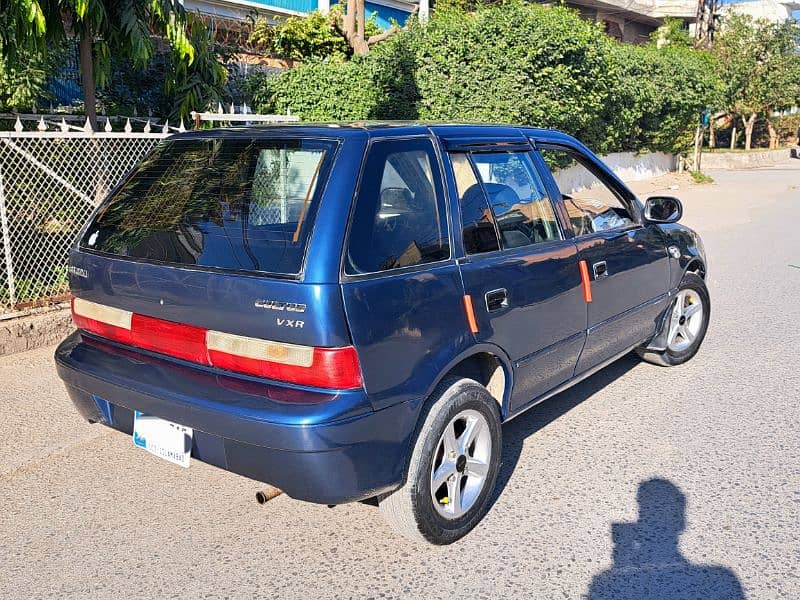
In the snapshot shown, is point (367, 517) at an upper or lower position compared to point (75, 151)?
lower

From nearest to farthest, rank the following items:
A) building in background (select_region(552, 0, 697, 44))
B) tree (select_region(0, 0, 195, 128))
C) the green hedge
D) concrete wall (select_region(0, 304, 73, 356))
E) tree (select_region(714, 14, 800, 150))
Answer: concrete wall (select_region(0, 304, 73, 356)) < tree (select_region(0, 0, 195, 128)) < the green hedge < building in background (select_region(552, 0, 697, 44)) < tree (select_region(714, 14, 800, 150))

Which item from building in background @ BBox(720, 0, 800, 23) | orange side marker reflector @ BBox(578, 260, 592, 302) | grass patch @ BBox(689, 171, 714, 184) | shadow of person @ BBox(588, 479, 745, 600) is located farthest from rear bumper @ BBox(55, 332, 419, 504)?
building in background @ BBox(720, 0, 800, 23)

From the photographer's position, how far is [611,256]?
4.40 metres

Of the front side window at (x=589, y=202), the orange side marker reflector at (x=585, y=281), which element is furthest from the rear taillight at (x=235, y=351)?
the front side window at (x=589, y=202)

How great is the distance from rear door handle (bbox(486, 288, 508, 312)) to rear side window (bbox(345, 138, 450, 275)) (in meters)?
0.31

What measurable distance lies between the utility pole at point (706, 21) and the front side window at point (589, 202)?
37.0 m

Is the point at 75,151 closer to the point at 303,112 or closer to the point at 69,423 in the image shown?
the point at 69,423

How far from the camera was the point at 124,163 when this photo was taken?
22.1 ft

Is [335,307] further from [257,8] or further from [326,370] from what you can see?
[257,8]

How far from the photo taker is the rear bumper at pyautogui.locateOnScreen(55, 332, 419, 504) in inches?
108

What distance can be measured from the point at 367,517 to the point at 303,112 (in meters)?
10.2

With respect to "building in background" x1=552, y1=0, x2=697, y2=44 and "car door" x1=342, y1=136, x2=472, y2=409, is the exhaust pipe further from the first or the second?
"building in background" x1=552, y1=0, x2=697, y2=44

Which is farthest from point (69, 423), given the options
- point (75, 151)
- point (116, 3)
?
point (116, 3)

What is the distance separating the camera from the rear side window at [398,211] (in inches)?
115
